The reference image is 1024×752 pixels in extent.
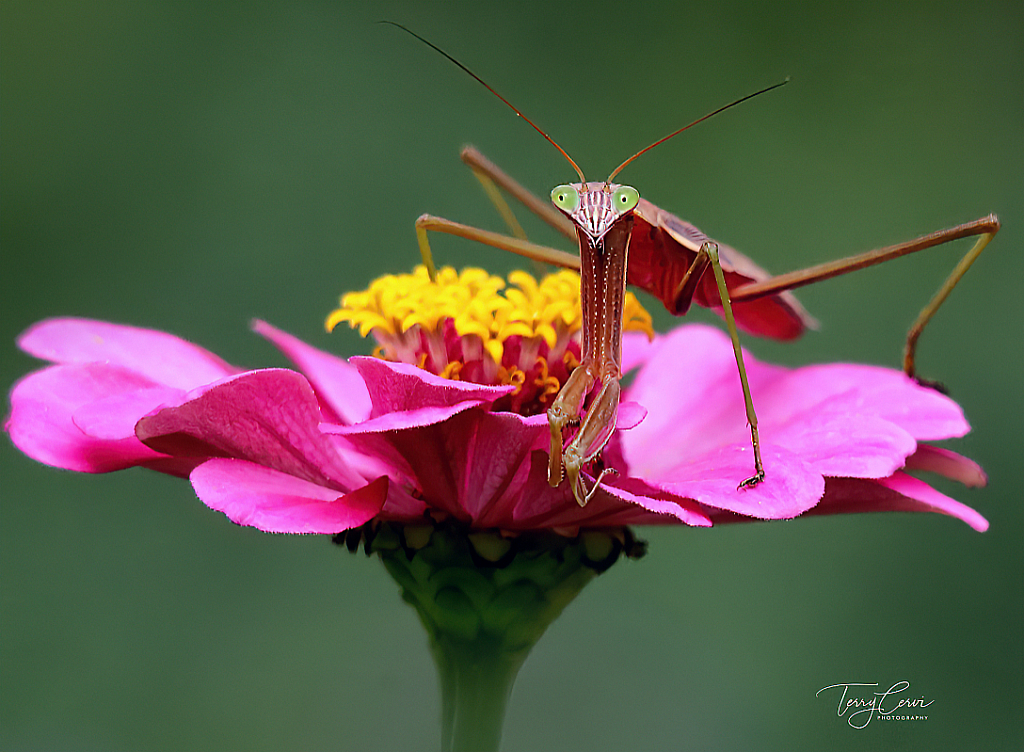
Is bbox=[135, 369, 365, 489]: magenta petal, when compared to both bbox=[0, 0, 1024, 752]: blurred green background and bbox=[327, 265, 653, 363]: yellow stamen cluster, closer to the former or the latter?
bbox=[327, 265, 653, 363]: yellow stamen cluster

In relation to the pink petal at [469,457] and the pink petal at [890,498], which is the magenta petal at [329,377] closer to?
the pink petal at [469,457]

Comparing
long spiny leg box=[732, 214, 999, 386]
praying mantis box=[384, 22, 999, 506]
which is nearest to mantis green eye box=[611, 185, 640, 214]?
praying mantis box=[384, 22, 999, 506]

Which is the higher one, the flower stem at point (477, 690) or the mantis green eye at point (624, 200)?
the mantis green eye at point (624, 200)

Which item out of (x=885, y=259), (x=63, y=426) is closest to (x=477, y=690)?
(x=63, y=426)

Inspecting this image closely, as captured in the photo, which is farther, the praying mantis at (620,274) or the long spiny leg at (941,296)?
the long spiny leg at (941,296)
